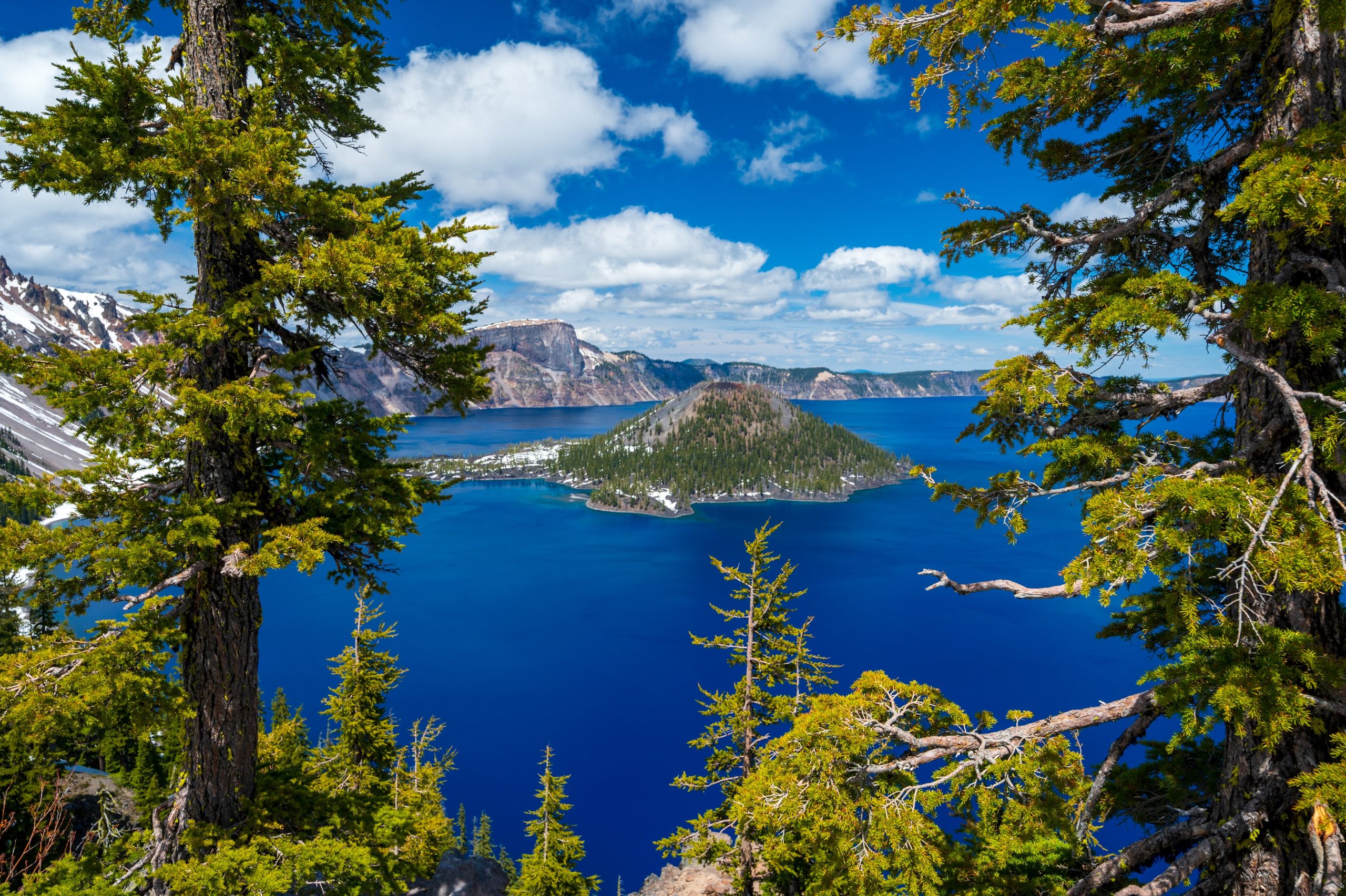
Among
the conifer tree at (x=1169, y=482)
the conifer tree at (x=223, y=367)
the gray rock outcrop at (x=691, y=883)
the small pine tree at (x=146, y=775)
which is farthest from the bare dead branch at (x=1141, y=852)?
the small pine tree at (x=146, y=775)

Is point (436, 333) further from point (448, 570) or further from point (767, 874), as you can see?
point (448, 570)

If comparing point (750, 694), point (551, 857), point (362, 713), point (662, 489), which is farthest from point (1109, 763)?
point (662, 489)

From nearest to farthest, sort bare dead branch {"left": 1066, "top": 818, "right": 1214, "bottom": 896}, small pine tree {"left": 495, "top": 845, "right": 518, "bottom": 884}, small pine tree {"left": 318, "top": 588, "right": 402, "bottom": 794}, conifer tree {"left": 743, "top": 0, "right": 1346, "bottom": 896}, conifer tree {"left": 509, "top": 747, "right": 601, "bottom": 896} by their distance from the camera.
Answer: conifer tree {"left": 743, "top": 0, "right": 1346, "bottom": 896}
bare dead branch {"left": 1066, "top": 818, "right": 1214, "bottom": 896}
small pine tree {"left": 318, "top": 588, "right": 402, "bottom": 794}
conifer tree {"left": 509, "top": 747, "right": 601, "bottom": 896}
small pine tree {"left": 495, "top": 845, "right": 518, "bottom": 884}

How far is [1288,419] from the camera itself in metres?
5.33

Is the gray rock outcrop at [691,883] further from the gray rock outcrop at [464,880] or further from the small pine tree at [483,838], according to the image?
the small pine tree at [483,838]

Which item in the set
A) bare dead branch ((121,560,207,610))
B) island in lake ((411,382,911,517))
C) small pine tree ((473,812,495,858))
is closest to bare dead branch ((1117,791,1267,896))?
bare dead branch ((121,560,207,610))

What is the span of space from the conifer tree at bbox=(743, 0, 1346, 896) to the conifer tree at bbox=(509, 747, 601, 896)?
18.7 m

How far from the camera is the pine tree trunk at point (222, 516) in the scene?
6777 millimetres

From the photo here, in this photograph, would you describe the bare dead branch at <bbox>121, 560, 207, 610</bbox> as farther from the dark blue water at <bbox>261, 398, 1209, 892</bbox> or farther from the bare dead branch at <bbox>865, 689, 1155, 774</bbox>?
the dark blue water at <bbox>261, 398, 1209, 892</bbox>

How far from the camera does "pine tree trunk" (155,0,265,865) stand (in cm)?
678

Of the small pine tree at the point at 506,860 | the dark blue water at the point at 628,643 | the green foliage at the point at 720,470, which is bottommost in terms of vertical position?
the small pine tree at the point at 506,860

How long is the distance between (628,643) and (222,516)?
71320 mm

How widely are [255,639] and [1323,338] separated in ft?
36.7

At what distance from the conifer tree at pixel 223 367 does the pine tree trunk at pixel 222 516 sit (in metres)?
0.02
